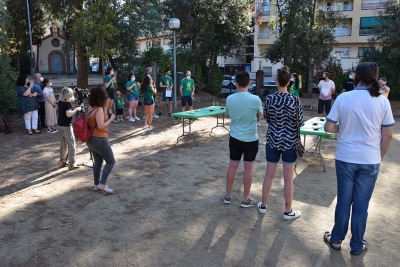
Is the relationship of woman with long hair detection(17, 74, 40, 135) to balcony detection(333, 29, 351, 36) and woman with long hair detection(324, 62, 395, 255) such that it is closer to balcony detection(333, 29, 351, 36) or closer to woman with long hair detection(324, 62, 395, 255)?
woman with long hair detection(324, 62, 395, 255)

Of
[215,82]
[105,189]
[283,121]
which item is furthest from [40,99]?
[215,82]

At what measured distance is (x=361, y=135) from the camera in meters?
3.22

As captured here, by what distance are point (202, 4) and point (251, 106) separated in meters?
14.5

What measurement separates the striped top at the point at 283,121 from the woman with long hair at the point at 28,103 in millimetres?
7193

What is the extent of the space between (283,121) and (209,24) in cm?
1518

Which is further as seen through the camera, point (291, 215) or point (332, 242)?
point (291, 215)

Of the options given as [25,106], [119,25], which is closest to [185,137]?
[25,106]

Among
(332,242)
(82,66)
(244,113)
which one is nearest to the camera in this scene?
(332,242)

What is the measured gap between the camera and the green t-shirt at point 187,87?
1117 cm

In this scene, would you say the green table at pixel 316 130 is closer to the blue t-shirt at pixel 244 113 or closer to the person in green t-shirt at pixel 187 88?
the blue t-shirt at pixel 244 113

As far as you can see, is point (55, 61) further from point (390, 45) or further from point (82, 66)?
point (390, 45)

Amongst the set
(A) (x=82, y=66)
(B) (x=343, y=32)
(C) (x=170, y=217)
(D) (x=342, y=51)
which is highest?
(B) (x=343, y=32)

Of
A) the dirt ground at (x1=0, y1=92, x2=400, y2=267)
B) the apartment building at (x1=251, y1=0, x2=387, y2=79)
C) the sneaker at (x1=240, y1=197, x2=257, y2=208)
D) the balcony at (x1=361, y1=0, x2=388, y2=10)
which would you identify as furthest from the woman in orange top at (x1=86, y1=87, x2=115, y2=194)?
the balcony at (x1=361, y1=0, x2=388, y2=10)

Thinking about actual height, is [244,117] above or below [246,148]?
above
